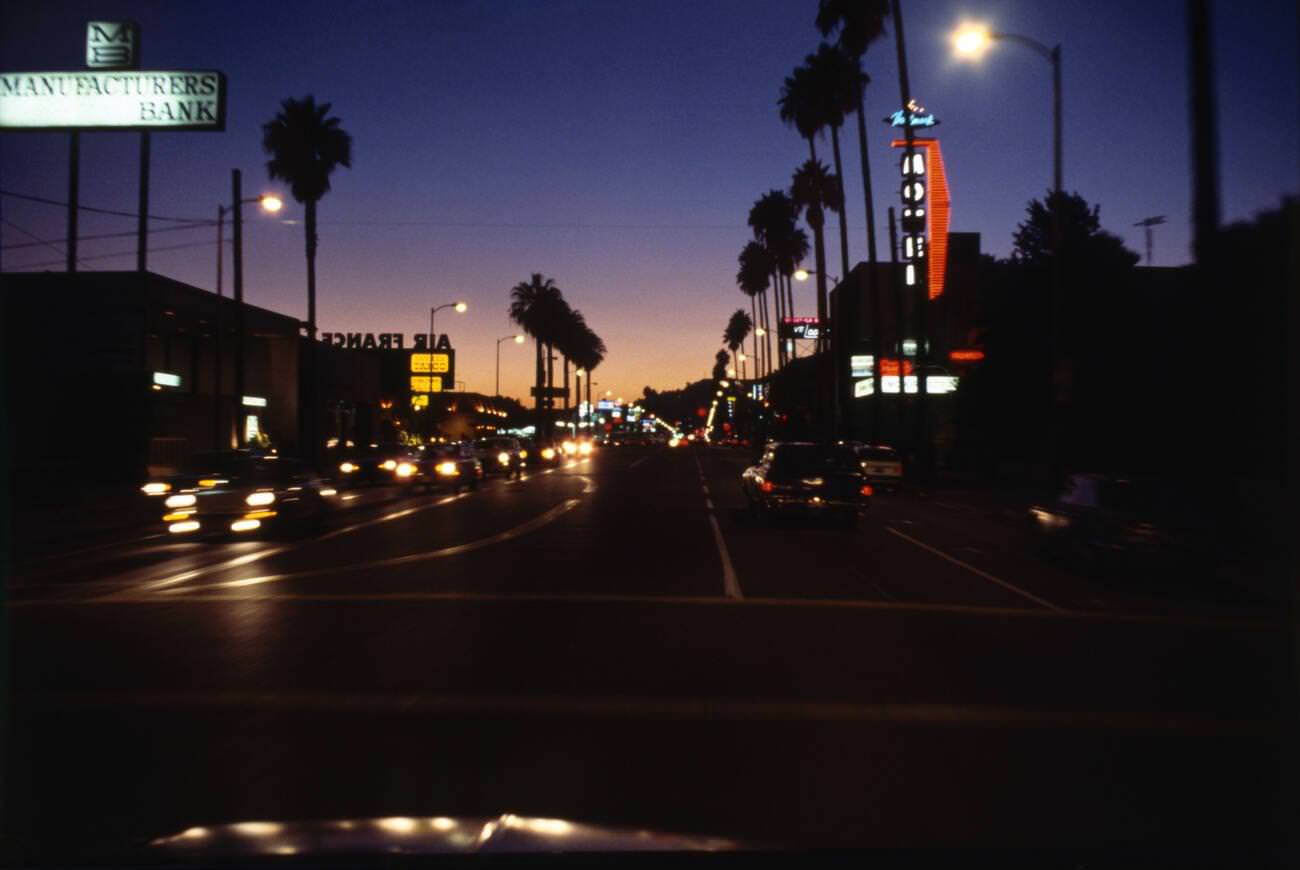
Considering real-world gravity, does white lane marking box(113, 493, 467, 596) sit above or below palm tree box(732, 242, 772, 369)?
below

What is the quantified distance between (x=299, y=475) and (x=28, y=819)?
1740 centimetres

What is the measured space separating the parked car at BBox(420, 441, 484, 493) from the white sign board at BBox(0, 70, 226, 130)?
64.5ft

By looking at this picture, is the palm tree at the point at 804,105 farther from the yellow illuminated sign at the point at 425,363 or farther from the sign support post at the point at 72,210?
the yellow illuminated sign at the point at 425,363

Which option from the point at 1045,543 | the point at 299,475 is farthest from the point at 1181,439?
the point at 299,475

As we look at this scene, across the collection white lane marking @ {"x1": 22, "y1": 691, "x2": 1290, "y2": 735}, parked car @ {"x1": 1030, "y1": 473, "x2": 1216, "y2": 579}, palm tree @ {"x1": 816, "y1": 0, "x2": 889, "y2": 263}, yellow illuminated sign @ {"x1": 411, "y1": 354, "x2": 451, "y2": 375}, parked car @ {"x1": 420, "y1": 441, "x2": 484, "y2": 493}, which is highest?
palm tree @ {"x1": 816, "y1": 0, "x2": 889, "y2": 263}

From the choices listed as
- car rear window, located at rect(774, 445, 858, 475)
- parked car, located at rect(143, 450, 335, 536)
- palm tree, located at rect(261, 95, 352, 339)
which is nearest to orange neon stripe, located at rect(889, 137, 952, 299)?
palm tree, located at rect(261, 95, 352, 339)

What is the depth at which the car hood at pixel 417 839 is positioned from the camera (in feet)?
14.9

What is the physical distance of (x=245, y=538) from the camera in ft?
74.2

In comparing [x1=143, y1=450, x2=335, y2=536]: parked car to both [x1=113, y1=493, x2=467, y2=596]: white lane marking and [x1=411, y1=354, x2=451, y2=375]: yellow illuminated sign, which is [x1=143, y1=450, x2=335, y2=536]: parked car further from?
[x1=411, y1=354, x2=451, y2=375]: yellow illuminated sign

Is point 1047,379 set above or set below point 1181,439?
above

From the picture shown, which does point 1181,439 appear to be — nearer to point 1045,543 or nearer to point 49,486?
point 1045,543

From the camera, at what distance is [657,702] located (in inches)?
343

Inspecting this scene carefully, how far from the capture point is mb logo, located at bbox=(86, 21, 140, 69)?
25.4 m

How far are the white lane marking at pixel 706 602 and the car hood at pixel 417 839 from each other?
28.4ft
